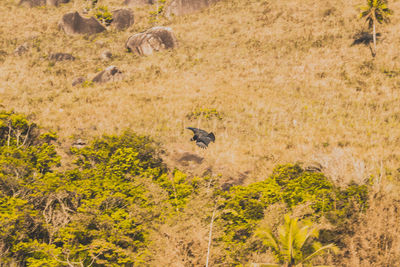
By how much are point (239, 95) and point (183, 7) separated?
34.8m

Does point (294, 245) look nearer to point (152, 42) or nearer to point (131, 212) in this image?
point (131, 212)

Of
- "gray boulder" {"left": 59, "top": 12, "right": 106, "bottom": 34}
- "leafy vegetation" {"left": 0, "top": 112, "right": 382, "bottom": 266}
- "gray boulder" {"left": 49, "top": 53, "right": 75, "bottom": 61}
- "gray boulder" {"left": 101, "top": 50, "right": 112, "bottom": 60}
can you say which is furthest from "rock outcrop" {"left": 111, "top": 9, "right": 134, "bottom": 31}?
"leafy vegetation" {"left": 0, "top": 112, "right": 382, "bottom": 266}

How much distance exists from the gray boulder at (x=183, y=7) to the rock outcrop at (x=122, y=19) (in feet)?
25.1

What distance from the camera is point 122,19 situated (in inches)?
1964

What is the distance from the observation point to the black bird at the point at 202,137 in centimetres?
1719

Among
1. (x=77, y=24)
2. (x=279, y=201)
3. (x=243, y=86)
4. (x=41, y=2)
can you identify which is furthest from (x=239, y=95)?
(x=41, y=2)

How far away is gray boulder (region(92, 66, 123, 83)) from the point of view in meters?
31.2

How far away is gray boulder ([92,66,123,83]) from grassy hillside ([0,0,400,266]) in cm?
131

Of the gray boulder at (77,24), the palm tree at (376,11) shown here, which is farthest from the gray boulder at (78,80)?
the palm tree at (376,11)

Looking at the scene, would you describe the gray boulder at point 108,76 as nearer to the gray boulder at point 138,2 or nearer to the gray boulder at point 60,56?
the gray boulder at point 60,56

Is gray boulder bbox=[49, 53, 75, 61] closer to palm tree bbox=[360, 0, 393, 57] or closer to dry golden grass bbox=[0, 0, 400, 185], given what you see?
dry golden grass bbox=[0, 0, 400, 185]

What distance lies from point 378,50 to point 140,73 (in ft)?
101

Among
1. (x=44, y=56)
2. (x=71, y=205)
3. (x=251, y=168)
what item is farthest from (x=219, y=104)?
(x=44, y=56)

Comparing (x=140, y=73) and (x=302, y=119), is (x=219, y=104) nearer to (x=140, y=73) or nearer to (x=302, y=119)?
(x=302, y=119)
